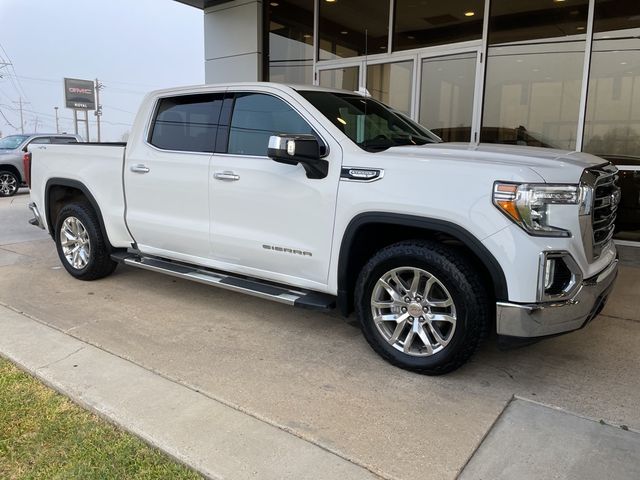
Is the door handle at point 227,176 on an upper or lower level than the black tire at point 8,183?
upper

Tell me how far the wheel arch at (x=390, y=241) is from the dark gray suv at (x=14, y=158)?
43.5 ft

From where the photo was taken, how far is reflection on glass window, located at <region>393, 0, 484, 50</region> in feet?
28.5

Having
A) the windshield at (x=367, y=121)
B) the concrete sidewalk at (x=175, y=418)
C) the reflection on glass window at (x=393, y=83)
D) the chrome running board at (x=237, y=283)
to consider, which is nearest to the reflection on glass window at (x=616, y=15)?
the reflection on glass window at (x=393, y=83)

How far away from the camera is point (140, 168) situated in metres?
5.00

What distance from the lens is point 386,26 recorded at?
9.59 meters

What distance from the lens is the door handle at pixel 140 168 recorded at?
4.94m

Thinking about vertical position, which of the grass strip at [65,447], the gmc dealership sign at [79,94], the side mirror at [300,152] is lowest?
the grass strip at [65,447]

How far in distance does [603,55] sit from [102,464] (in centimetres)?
820

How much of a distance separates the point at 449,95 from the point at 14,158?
12.3 m

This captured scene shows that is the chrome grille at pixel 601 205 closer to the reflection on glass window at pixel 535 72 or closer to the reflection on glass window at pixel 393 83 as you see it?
the reflection on glass window at pixel 535 72

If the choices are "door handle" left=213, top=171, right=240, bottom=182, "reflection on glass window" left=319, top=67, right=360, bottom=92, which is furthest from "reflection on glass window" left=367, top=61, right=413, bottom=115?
"door handle" left=213, top=171, right=240, bottom=182

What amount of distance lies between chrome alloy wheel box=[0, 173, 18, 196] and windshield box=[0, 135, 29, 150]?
889 millimetres

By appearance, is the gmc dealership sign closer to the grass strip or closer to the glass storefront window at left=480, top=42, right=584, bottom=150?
the glass storefront window at left=480, top=42, right=584, bottom=150

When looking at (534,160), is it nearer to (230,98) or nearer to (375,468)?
(375,468)
